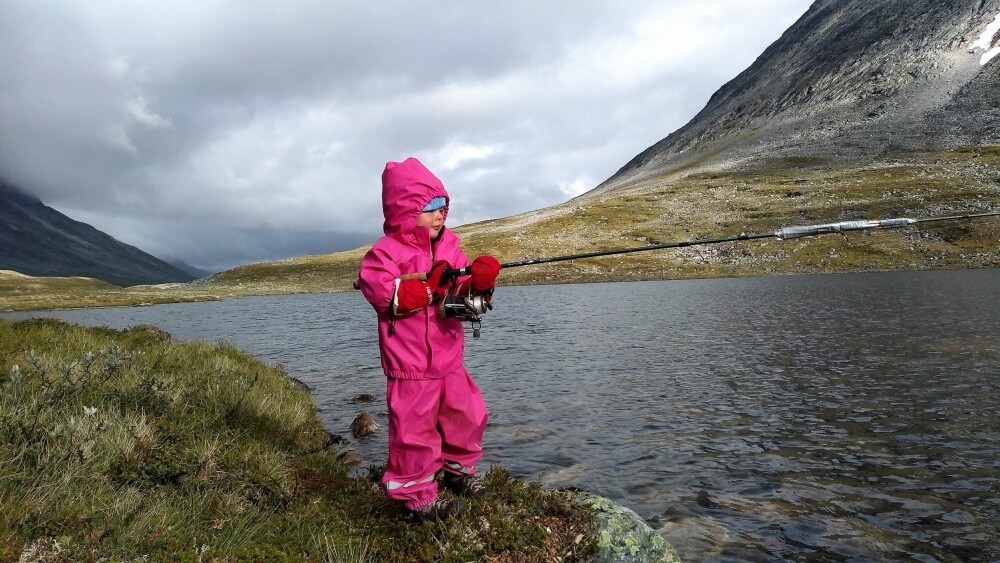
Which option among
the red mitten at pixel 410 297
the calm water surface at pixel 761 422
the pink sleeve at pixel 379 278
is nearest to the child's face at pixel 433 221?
the pink sleeve at pixel 379 278

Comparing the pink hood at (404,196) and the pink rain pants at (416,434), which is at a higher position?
the pink hood at (404,196)

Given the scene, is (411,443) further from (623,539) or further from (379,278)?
(623,539)

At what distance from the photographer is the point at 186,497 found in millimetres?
5660

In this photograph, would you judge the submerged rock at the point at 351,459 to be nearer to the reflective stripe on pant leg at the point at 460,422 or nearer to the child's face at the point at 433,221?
the reflective stripe on pant leg at the point at 460,422

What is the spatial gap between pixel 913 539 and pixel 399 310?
7.37 meters

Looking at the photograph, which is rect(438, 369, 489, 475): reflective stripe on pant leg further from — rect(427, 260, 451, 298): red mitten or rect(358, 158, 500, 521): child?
rect(427, 260, 451, 298): red mitten

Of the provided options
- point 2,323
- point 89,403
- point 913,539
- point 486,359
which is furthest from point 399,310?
point 486,359

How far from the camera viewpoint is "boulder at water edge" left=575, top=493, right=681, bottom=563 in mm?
5656

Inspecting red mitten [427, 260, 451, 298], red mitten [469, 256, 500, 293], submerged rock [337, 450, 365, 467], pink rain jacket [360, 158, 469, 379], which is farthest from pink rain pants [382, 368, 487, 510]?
submerged rock [337, 450, 365, 467]

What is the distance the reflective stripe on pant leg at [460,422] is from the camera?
6.14m

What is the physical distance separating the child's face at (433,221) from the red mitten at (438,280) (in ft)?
1.32

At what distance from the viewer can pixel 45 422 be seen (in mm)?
6141

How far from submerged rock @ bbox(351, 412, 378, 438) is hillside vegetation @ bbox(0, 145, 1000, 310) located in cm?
6751

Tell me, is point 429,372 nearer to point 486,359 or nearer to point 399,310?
point 399,310
